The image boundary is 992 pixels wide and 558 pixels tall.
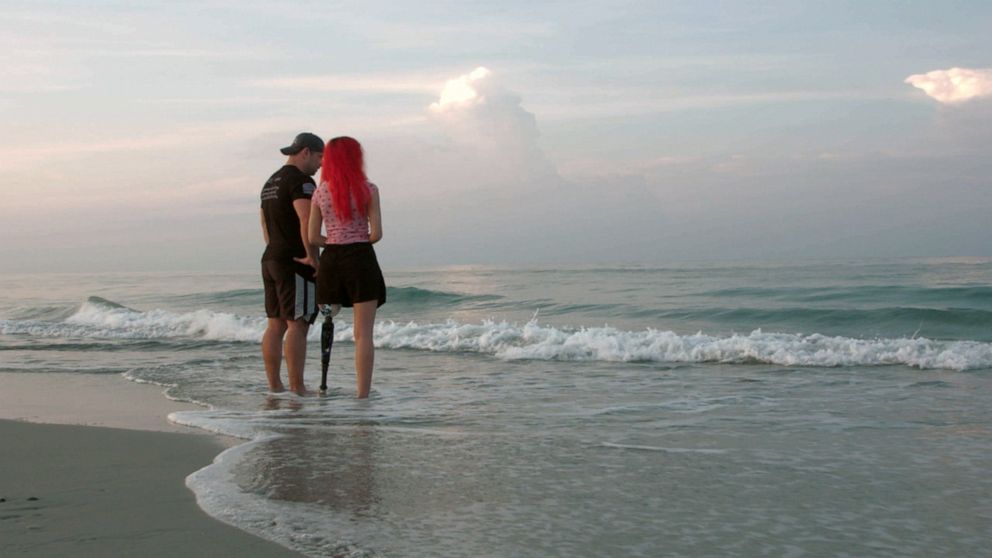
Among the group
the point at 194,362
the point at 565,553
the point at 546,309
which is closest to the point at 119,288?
the point at 546,309

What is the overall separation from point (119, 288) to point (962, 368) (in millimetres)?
28405

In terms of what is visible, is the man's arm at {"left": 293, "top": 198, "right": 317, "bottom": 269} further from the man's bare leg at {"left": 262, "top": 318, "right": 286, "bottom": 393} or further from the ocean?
the ocean

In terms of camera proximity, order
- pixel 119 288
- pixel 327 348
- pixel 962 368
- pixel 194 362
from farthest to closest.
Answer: pixel 119 288 < pixel 194 362 < pixel 962 368 < pixel 327 348

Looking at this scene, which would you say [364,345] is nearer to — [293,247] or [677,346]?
[293,247]

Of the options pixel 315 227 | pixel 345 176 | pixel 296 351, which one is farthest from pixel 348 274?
pixel 296 351

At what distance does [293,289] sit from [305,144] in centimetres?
102

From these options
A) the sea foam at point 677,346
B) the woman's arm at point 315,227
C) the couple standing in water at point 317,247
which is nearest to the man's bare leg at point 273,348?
the couple standing in water at point 317,247

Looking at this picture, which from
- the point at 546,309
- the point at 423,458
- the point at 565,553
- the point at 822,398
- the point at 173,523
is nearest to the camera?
the point at 565,553

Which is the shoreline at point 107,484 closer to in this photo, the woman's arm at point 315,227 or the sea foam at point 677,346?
the woman's arm at point 315,227

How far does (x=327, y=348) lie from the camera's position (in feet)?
21.3

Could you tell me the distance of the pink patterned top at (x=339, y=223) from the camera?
19.3 ft

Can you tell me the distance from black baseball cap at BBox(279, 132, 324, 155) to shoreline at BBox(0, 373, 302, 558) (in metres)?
1.88

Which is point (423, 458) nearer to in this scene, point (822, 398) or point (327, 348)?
point (327, 348)

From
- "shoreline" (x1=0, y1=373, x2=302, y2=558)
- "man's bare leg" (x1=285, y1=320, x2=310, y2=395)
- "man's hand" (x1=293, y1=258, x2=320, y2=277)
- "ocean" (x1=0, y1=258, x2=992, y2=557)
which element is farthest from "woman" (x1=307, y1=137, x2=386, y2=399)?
"shoreline" (x1=0, y1=373, x2=302, y2=558)
